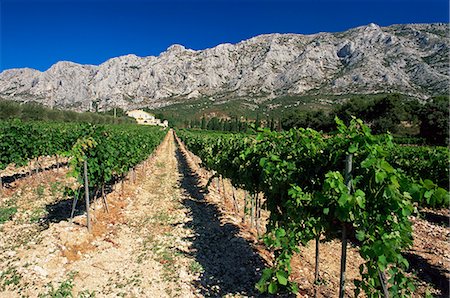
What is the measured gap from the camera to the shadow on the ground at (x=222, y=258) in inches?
218

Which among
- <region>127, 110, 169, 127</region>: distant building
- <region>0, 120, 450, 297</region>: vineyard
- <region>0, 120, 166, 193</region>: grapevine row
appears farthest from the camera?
<region>127, 110, 169, 127</region>: distant building

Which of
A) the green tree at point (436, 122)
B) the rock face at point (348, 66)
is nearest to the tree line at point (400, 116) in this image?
the green tree at point (436, 122)

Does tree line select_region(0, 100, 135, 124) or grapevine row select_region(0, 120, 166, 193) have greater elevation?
tree line select_region(0, 100, 135, 124)

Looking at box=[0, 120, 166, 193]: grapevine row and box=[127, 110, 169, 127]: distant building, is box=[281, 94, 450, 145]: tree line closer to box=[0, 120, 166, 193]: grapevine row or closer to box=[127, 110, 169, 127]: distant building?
box=[0, 120, 166, 193]: grapevine row

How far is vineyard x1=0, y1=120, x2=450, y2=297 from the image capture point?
3.12m

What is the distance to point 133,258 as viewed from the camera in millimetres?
6688

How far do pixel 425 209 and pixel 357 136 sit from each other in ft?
38.7

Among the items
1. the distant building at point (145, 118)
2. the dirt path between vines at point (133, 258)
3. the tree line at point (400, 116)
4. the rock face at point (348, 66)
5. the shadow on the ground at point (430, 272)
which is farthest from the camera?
the rock face at point (348, 66)

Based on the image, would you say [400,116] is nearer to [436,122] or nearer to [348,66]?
[436,122]

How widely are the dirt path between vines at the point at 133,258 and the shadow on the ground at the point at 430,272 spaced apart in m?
3.88

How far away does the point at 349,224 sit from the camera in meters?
3.69

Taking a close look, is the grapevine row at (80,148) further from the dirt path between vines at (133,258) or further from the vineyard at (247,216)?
the dirt path between vines at (133,258)

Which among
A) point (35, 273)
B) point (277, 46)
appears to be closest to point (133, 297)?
point (35, 273)

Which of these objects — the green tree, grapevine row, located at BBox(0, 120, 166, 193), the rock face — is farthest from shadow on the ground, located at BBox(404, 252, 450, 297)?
the rock face
